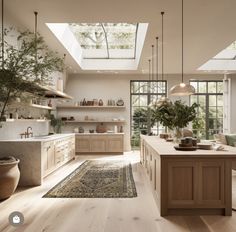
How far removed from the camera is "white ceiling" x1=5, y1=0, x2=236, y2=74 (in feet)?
13.5

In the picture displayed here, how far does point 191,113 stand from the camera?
167 inches

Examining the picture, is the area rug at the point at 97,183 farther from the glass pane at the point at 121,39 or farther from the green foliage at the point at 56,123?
the glass pane at the point at 121,39

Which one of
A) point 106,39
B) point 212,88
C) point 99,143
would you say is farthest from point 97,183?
point 212,88

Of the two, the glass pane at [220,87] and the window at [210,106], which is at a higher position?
the glass pane at [220,87]

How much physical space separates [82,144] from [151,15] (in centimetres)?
546

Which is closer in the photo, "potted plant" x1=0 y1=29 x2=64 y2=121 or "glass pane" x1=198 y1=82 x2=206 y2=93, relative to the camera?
"potted plant" x1=0 y1=29 x2=64 y2=121

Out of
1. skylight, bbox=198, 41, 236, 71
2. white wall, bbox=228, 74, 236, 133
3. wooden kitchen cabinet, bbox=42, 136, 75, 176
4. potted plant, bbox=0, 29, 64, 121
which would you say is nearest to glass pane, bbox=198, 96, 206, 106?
white wall, bbox=228, 74, 236, 133

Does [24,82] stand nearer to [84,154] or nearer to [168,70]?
[84,154]

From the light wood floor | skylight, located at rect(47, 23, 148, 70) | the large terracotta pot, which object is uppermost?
skylight, located at rect(47, 23, 148, 70)

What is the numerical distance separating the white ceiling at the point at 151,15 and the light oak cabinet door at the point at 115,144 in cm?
383

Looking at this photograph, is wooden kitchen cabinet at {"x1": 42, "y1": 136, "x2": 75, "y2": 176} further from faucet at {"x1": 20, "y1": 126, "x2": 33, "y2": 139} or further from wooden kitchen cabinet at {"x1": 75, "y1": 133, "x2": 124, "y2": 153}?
wooden kitchen cabinet at {"x1": 75, "y1": 133, "x2": 124, "y2": 153}

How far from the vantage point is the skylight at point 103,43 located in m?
6.62

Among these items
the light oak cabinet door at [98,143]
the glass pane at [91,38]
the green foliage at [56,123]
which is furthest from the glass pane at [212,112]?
the green foliage at [56,123]

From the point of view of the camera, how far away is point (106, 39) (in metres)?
7.81
